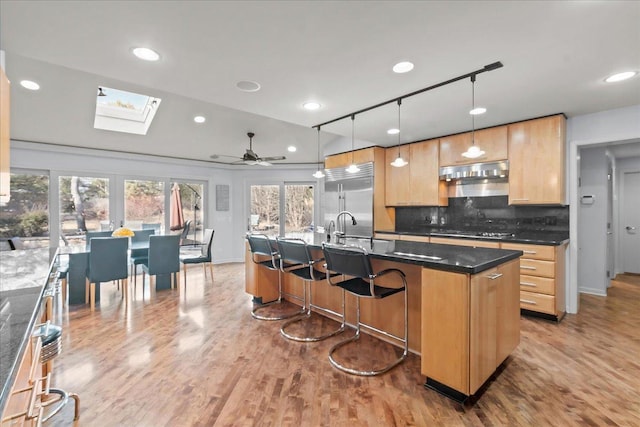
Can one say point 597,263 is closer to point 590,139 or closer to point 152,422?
point 590,139

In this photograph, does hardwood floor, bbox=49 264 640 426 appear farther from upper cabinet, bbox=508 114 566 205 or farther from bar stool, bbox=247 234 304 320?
upper cabinet, bbox=508 114 566 205

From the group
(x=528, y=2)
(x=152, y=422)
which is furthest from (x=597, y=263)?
(x=152, y=422)

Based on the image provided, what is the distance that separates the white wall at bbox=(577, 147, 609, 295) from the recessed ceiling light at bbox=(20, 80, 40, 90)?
722 centimetres

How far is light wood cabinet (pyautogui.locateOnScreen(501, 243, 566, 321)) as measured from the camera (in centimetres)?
324

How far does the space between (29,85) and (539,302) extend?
6.50 m

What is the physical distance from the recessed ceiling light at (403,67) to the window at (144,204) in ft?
17.7

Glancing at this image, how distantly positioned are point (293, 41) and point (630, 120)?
12.6 feet

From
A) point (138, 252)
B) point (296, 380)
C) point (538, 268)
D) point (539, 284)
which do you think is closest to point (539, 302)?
point (539, 284)

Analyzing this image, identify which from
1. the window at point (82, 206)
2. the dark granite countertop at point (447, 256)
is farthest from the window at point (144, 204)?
the dark granite countertop at point (447, 256)

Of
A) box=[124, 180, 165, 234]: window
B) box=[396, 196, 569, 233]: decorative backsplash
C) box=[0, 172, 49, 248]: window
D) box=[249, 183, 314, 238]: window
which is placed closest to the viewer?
box=[396, 196, 569, 233]: decorative backsplash

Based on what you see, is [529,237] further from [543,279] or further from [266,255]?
[266,255]

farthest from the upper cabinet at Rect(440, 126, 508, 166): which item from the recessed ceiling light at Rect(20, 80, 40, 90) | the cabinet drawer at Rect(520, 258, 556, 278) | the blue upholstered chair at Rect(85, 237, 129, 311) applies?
the recessed ceiling light at Rect(20, 80, 40, 90)

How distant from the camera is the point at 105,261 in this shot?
3.79m

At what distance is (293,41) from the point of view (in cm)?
198
